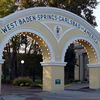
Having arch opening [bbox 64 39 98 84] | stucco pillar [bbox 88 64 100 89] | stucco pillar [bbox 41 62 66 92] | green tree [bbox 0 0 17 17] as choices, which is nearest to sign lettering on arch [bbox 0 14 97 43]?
stucco pillar [bbox 88 64 100 89]

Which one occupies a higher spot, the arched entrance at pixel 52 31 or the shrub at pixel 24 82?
the arched entrance at pixel 52 31

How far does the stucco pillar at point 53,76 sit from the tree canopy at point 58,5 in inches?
495

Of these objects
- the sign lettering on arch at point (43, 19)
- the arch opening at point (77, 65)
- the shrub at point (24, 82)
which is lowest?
the shrub at point (24, 82)

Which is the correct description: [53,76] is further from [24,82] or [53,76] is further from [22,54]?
[22,54]

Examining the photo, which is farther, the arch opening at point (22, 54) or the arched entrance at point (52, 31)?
the arch opening at point (22, 54)

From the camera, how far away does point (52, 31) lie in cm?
2386

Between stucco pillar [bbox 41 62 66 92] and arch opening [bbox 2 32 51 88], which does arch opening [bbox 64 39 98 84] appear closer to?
arch opening [bbox 2 32 51 88]

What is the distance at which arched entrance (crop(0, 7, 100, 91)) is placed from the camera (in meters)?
21.9

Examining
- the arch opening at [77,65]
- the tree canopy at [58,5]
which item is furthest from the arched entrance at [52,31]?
the arch opening at [77,65]

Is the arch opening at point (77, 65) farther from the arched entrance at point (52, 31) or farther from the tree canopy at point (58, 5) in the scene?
the arched entrance at point (52, 31)

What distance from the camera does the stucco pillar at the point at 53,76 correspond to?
2388 cm

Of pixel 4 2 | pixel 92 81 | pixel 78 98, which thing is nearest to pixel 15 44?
pixel 4 2

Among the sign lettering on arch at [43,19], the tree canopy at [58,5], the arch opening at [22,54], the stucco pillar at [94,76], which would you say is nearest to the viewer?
the sign lettering on arch at [43,19]

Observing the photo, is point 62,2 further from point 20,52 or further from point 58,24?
point 58,24
